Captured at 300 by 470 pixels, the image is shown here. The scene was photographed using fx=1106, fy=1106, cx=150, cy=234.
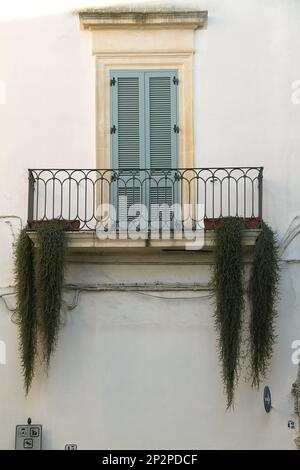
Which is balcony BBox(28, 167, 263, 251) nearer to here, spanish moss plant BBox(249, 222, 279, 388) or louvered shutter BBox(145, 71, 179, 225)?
louvered shutter BBox(145, 71, 179, 225)

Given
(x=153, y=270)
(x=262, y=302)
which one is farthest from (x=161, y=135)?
(x=262, y=302)

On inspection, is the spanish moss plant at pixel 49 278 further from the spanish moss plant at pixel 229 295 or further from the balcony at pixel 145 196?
the spanish moss plant at pixel 229 295

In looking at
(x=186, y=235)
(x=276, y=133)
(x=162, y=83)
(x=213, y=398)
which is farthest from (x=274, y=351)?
(x=162, y=83)

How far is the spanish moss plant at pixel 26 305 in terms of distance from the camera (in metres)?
12.6

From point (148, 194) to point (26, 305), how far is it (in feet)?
6.56

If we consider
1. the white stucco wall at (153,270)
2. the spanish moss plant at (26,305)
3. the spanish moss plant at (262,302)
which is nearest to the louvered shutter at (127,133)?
the white stucco wall at (153,270)

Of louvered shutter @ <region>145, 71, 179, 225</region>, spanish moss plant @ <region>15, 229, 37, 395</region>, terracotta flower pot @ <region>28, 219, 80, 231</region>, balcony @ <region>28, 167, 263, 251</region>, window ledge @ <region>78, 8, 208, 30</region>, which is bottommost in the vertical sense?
spanish moss plant @ <region>15, 229, 37, 395</region>

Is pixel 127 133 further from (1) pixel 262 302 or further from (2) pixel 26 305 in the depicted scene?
(1) pixel 262 302

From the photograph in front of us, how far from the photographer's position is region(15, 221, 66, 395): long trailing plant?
41.2 feet

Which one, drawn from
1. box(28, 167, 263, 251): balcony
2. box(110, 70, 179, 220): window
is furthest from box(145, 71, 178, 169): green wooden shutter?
box(28, 167, 263, 251): balcony

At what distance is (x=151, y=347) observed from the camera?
509 inches

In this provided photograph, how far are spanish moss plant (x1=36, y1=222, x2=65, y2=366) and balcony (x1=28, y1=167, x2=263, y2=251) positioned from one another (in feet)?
1.62

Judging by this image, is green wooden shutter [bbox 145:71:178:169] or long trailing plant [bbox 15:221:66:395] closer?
long trailing plant [bbox 15:221:66:395]

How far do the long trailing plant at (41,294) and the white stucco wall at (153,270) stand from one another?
0.34m
